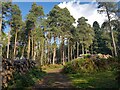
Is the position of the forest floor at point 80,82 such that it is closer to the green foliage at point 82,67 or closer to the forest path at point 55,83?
the forest path at point 55,83

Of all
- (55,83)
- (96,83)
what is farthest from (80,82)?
(55,83)

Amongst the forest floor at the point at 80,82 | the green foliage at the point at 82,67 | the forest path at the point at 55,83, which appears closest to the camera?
the forest floor at the point at 80,82

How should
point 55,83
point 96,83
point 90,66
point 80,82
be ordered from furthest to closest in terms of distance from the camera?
point 90,66 < point 80,82 < point 55,83 < point 96,83

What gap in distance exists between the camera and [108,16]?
2041 centimetres

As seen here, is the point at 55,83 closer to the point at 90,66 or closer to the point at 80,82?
the point at 80,82

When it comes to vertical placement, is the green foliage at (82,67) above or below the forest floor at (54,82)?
above

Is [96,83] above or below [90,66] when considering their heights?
below

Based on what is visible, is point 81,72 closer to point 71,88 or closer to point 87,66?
point 87,66

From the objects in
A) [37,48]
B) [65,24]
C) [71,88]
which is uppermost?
[65,24]

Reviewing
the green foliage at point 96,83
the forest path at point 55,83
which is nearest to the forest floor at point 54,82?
the forest path at point 55,83

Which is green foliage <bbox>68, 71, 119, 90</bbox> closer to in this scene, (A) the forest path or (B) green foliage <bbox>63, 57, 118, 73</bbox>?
(A) the forest path

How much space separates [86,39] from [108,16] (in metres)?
11.9

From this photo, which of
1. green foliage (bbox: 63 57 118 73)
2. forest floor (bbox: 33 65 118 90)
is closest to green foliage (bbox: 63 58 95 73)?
green foliage (bbox: 63 57 118 73)

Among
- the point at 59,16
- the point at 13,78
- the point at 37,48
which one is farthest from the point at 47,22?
the point at 13,78
